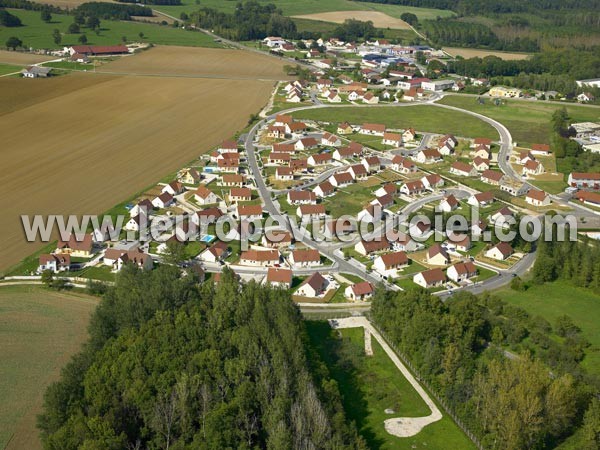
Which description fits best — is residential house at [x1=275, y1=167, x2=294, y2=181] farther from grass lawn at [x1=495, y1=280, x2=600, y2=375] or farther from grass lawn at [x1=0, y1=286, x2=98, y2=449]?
grass lawn at [x1=0, y1=286, x2=98, y2=449]

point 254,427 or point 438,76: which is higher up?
→ point 438,76

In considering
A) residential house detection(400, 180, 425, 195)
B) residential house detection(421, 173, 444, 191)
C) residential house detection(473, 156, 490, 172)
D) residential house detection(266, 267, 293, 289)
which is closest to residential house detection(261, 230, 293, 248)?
residential house detection(266, 267, 293, 289)

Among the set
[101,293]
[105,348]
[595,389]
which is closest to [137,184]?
[101,293]

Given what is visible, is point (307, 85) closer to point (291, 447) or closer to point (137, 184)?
point (137, 184)

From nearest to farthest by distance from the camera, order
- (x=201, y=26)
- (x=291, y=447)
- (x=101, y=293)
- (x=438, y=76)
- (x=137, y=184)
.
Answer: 1. (x=291, y=447)
2. (x=101, y=293)
3. (x=137, y=184)
4. (x=438, y=76)
5. (x=201, y=26)

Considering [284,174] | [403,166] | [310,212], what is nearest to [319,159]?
[284,174]
